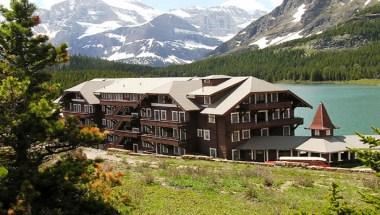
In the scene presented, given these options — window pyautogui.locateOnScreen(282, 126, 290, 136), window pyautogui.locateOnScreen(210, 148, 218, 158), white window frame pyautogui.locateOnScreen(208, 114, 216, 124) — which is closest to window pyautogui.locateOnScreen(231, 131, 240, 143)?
window pyautogui.locateOnScreen(210, 148, 218, 158)

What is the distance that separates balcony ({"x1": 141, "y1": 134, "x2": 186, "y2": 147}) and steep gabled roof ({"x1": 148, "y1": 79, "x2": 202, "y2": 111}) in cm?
499

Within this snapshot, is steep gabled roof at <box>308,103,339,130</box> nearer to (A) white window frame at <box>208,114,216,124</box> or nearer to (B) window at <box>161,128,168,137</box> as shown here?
(A) white window frame at <box>208,114,216,124</box>

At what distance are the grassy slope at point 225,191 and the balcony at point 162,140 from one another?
89.1 ft

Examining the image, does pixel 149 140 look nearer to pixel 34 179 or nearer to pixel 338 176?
pixel 338 176

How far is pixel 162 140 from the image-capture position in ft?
242

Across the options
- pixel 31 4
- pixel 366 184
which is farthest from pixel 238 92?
pixel 31 4

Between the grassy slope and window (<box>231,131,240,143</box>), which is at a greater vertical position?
window (<box>231,131,240,143</box>)

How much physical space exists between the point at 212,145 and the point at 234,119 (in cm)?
476

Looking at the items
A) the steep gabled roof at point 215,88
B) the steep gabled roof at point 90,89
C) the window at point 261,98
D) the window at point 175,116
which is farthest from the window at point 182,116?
the steep gabled roof at point 90,89

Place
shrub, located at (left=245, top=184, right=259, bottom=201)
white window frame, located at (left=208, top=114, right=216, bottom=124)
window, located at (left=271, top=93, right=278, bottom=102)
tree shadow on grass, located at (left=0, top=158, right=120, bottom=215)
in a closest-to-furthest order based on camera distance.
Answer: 1. tree shadow on grass, located at (left=0, top=158, right=120, bottom=215)
2. shrub, located at (left=245, top=184, right=259, bottom=201)
3. white window frame, located at (left=208, top=114, right=216, bottom=124)
4. window, located at (left=271, top=93, right=278, bottom=102)

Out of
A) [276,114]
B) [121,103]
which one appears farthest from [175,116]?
[121,103]

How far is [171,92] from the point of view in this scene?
2830 inches

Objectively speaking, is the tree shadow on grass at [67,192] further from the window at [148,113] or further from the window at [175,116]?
the window at [148,113]

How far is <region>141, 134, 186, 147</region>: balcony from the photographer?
2781 inches
